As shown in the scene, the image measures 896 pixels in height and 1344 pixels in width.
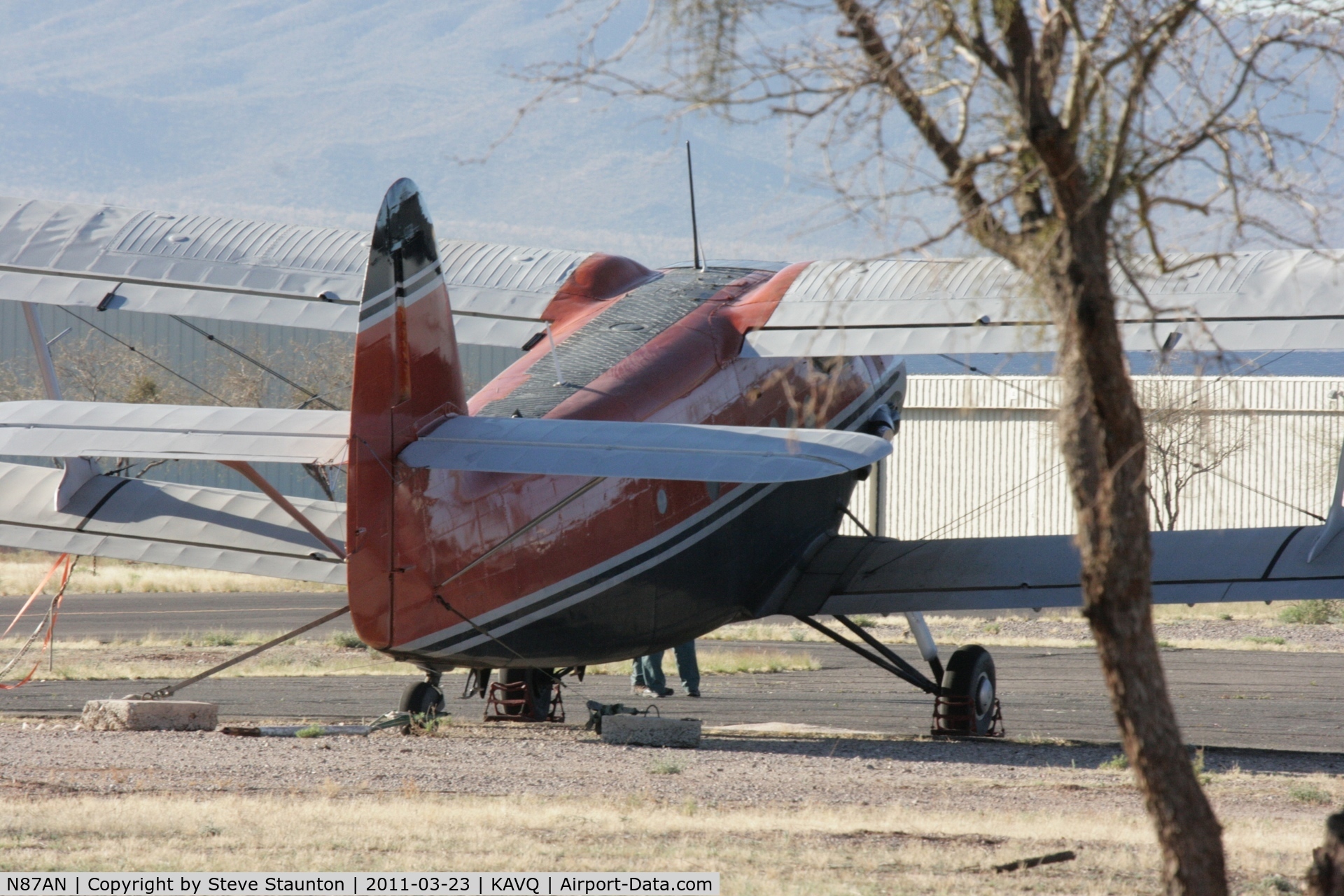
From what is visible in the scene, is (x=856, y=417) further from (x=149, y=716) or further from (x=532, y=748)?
(x=149, y=716)

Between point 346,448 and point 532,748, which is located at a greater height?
point 346,448

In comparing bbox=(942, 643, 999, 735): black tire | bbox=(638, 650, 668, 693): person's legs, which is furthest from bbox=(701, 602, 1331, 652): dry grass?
bbox=(942, 643, 999, 735): black tire

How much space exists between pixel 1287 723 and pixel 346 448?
→ 1026cm

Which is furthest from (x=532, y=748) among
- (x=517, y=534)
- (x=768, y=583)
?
(x=768, y=583)

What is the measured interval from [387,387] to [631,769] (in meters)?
3.01

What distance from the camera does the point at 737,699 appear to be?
16.6 meters

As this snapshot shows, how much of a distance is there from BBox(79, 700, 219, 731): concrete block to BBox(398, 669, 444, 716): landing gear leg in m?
1.91

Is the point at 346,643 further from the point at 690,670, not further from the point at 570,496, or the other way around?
the point at 570,496

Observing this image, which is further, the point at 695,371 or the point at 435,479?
the point at 695,371

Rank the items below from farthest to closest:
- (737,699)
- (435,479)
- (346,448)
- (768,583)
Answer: (737,699)
(768,583)
(435,479)
(346,448)

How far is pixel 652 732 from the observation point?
451 inches

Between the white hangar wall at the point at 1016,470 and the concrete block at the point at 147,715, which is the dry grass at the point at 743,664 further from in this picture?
the white hangar wall at the point at 1016,470

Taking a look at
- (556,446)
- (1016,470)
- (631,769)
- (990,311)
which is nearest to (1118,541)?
(556,446)

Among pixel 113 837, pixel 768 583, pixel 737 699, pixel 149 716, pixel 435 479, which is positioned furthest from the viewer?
pixel 737 699
